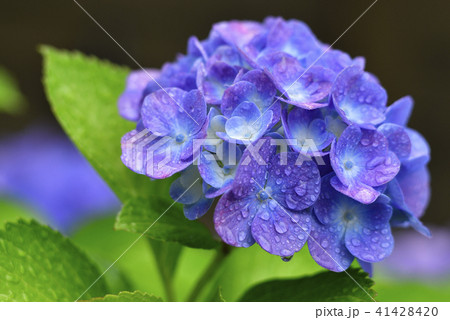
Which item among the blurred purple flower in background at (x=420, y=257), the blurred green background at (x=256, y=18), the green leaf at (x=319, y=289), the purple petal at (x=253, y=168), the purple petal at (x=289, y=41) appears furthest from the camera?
the blurred green background at (x=256, y=18)

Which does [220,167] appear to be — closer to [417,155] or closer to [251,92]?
[251,92]

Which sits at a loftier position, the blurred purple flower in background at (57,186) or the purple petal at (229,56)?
the purple petal at (229,56)

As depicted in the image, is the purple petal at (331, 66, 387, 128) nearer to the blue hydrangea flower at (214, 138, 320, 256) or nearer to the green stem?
the blue hydrangea flower at (214, 138, 320, 256)

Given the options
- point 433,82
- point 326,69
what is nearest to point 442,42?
point 433,82

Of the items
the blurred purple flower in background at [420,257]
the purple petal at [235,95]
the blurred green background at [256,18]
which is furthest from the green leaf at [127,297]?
the blurred green background at [256,18]

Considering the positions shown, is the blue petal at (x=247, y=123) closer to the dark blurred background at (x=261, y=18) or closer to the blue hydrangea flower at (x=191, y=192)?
the blue hydrangea flower at (x=191, y=192)
